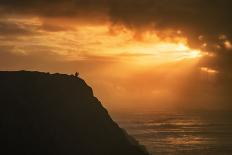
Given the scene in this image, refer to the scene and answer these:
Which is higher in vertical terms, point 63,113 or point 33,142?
point 63,113

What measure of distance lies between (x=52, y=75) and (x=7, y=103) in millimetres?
6864

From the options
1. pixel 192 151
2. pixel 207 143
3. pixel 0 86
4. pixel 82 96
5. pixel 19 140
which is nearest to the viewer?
pixel 19 140

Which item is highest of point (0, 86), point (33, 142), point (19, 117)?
point (0, 86)

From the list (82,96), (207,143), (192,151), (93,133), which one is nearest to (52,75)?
(82,96)

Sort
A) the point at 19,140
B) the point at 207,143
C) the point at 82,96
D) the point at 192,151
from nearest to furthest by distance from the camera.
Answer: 1. the point at 19,140
2. the point at 82,96
3. the point at 192,151
4. the point at 207,143

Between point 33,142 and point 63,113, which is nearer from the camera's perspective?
point 33,142

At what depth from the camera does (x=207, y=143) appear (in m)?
113

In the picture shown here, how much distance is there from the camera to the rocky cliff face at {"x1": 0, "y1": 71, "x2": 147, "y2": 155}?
47531 millimetres

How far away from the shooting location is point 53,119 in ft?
164

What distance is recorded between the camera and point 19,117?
161ft

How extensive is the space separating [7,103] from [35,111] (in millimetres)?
3433

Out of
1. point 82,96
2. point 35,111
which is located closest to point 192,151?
point 82,96

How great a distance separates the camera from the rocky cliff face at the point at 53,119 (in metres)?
47.5

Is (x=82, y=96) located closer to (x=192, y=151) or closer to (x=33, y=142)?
(x=33, y=142)
